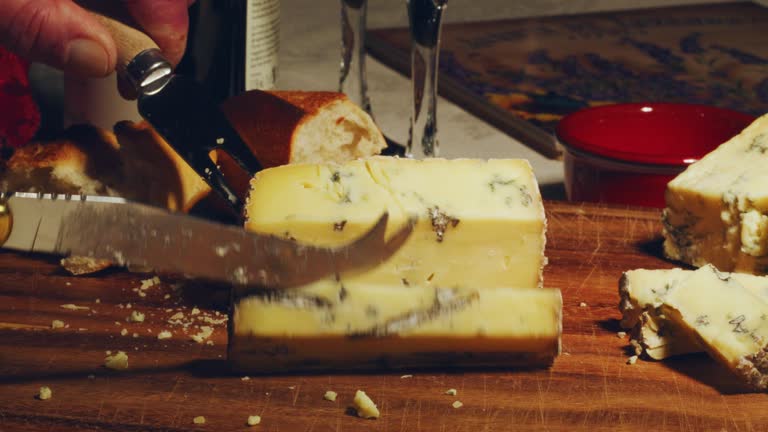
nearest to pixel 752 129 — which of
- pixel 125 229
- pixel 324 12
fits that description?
pixel 125 229

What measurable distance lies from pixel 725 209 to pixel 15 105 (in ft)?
3.95

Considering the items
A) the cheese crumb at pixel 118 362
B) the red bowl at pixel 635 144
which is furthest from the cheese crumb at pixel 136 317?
the red bowl at pixel 635 144

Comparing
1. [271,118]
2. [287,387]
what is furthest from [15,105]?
[287,387]

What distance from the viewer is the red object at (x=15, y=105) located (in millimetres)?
1829

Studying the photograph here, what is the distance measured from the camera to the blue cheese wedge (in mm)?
1438

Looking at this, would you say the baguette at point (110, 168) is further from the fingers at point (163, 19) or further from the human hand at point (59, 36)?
the human hand at point (59, 36)

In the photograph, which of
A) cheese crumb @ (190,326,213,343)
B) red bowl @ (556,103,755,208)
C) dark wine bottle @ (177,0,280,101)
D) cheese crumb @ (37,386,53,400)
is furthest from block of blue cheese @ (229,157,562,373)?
dark wine bottle @ (177,0,280,101)

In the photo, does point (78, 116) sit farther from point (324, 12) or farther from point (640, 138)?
point (324, 12)

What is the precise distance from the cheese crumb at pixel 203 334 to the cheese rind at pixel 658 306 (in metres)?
0.53

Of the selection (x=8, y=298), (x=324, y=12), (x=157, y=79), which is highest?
(x=157, y=79)

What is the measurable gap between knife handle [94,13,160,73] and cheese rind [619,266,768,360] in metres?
0.72

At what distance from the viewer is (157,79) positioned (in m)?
1.46

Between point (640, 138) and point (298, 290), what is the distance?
2.94ft

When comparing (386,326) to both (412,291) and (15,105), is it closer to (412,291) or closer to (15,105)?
(412,291)
